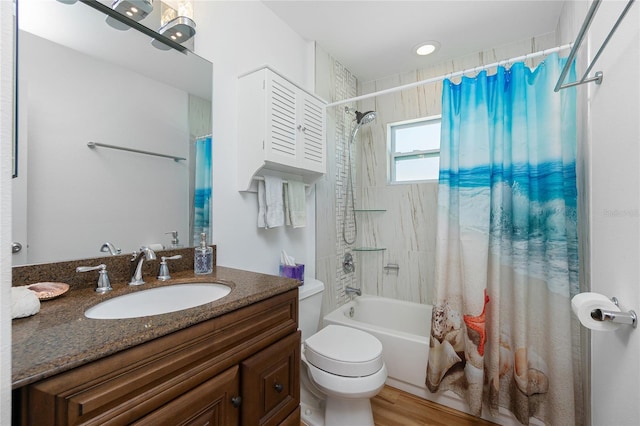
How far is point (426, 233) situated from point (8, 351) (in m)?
2.45

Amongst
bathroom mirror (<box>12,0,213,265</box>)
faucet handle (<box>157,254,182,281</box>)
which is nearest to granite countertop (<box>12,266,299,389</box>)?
faucet handle (<box>157,254,182,281</box>)

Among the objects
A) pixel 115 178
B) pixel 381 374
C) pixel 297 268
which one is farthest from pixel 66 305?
pixel 381 374

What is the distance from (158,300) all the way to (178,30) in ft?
3.93

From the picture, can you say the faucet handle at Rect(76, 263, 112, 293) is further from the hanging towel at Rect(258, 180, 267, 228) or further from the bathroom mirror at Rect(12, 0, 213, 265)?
the hanging towel at Rect(258, 180, 267, 228)

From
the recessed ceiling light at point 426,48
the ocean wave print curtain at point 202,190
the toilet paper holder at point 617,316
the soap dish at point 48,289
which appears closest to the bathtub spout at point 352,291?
the ocean wave print curtain at point 202,190

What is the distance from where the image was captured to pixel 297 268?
1.75 meters

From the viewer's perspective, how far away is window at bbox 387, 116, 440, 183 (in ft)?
8.02

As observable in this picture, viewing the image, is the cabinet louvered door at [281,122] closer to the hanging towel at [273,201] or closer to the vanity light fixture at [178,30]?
the hanging towel at [273,201]

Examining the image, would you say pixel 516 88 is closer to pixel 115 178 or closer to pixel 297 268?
pixel 297 268

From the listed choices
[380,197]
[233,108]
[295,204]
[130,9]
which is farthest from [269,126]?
[380,197]

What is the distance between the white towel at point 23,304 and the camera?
701mm

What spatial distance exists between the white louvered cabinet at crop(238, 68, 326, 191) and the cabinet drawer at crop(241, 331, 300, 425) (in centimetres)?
88

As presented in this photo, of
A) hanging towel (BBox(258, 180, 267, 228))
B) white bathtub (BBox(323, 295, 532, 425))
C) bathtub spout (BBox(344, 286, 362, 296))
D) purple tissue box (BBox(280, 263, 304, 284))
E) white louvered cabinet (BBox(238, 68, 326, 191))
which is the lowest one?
white bathtub (BBox(323, 295, 532, 425))

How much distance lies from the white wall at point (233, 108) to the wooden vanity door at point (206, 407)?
2.39 ft
